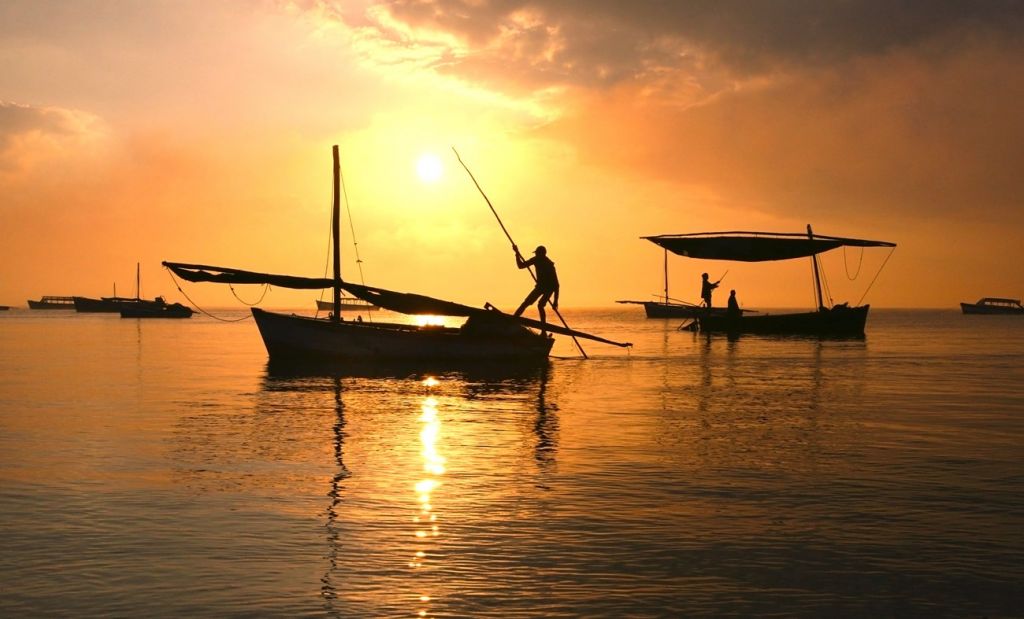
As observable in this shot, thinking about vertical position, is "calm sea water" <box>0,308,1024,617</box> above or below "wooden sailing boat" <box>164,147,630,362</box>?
below

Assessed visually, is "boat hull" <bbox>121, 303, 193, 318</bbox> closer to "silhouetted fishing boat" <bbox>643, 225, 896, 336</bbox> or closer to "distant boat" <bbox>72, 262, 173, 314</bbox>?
"distant boat" <bbox>72, 262, 173, 314</bbox>

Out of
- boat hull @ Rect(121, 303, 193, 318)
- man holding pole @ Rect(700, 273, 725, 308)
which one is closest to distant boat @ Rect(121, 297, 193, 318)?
boat hull @ Rect(121, 303, 193, 318)

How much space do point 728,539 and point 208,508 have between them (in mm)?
5504

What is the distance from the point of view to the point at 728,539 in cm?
867

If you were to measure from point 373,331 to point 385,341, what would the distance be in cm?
64

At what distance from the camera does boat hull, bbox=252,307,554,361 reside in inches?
1271

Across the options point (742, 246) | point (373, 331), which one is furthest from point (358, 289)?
point (742, 246)

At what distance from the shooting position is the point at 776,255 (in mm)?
46844

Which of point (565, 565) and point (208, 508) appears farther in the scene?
point (208, 508)

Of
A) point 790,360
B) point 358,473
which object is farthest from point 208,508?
point 790,360

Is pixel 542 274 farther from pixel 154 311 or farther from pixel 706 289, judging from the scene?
pixel 154 311

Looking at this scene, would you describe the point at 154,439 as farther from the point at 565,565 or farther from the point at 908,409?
the point at 908,409

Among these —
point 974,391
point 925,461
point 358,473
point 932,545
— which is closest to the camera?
point 932,545

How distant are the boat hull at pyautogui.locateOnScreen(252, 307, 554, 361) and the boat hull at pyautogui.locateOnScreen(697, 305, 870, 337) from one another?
27.8 meters
